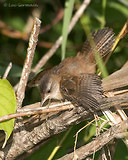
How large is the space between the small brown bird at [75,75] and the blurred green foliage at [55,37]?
18 centimetres

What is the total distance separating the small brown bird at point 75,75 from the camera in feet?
9.65

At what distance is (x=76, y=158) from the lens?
226cm

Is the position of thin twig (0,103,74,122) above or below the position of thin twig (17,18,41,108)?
below

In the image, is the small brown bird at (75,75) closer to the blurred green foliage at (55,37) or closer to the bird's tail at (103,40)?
the bird's tail at (103,40)

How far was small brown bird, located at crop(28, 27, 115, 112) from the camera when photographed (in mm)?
2940

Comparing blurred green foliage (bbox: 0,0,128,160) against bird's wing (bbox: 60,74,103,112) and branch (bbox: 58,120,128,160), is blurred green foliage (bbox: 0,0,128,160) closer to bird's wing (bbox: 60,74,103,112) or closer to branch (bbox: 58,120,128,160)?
bird's wing (bbox: 60,74,103,112)

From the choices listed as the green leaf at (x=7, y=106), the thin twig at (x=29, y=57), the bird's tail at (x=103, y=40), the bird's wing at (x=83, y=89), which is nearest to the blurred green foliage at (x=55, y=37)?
the bird's tail at (x=103, y=40)

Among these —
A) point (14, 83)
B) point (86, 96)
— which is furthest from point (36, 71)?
point (86, 96)

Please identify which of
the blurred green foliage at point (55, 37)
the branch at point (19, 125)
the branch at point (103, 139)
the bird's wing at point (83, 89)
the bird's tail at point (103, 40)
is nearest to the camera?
the branch at point (103, 139)

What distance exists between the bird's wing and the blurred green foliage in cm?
30

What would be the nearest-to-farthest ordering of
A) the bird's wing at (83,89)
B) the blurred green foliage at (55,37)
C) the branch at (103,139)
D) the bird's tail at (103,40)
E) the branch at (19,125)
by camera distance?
the branch at (103,139), the bird's wing at (83,89), the branch at (19,125), the blurred green foliage at (55,37), the bird's tail at (103,40)

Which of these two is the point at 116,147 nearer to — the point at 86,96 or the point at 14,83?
the point at 86,96

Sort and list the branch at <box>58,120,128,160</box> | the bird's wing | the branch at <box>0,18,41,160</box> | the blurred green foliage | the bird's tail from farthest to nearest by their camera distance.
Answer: the bird's tail, the blurred green foliage, the branch at <box>0,18,41,160</box>, the bird's wing, the branch at <box>58,120,128,160</box>

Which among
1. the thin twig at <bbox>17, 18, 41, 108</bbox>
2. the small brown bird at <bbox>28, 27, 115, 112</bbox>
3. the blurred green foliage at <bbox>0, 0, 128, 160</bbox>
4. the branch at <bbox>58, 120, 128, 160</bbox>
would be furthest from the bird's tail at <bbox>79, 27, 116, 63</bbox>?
the branch at <bbox>58, 120, 128, 160</bbox>
